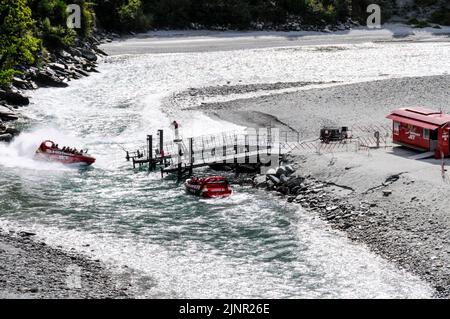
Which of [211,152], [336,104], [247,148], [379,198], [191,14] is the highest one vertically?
[191,14]

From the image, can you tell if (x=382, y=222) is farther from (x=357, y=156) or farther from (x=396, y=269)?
(x=357, y=156)

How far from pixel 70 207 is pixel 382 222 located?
19.5m

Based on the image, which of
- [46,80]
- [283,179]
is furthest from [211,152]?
[46,80]

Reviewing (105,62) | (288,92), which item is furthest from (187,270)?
(105,62)

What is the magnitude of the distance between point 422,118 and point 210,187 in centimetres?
1675

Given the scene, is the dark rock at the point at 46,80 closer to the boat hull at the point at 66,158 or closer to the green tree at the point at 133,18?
the boat hull at the point at 66,158

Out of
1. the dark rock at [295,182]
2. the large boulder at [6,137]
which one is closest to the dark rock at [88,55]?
the large boulder at [6,137]

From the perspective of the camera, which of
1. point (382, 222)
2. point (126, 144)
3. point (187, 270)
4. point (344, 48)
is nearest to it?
point (187, 270)

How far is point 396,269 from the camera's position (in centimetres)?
4278

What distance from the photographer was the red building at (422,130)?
187 ft

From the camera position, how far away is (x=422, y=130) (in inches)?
2311

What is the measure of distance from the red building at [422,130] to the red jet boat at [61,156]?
23.2 m

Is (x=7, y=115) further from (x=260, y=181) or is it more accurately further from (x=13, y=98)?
(x=260, y=181)

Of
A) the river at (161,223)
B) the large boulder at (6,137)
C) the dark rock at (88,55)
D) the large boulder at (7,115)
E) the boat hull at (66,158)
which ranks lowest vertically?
the river at (161,223)
